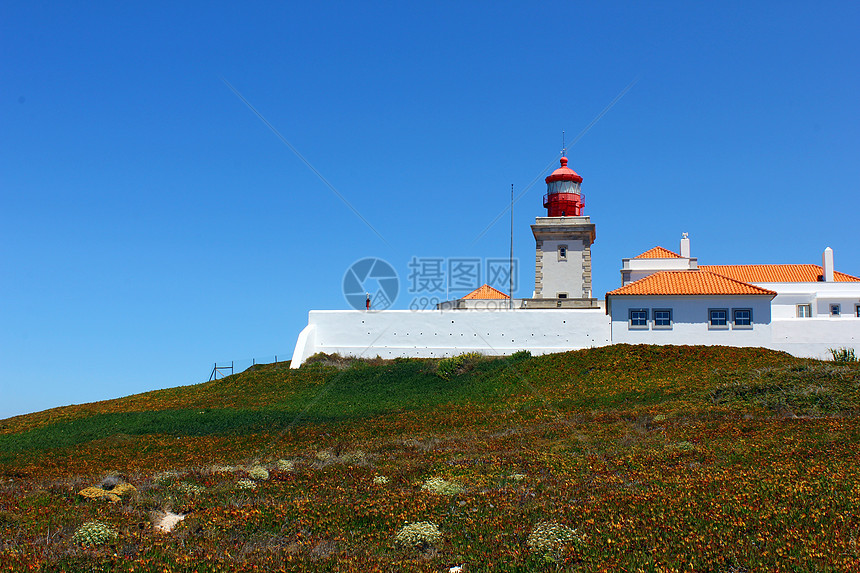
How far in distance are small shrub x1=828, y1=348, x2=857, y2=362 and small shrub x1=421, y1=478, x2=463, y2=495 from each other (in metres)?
23.7

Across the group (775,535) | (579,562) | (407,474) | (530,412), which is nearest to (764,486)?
(775,535)

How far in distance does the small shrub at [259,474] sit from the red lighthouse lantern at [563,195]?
3346cm

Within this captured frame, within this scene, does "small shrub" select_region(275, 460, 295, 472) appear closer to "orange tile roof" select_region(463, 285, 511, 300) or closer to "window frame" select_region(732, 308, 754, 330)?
"window frame" select_region(732, 308, 754, 330)

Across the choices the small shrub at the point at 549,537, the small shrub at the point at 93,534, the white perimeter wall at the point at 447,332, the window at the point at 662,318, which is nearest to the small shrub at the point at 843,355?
the window at the point at 662,318

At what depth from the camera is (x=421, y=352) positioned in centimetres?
3841

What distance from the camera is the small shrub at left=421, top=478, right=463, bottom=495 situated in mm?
12500

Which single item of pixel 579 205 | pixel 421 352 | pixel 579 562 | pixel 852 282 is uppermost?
pixel 579 205

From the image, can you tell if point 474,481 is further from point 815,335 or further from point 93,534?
point 815,335

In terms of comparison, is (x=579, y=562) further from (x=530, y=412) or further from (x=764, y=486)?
(x=530, y=412)

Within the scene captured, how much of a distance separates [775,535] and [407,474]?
277 inches

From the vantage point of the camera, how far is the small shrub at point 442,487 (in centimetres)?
1250

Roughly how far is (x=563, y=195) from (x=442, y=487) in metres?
35.0

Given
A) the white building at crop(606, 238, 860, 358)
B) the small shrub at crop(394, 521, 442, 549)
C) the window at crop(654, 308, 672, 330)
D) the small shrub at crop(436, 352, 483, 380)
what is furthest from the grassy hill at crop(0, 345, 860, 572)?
the window at crop(654, 308, 672, 330)

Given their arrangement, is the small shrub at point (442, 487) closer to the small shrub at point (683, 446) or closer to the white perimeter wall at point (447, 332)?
the small shrub at point (683, 446)
